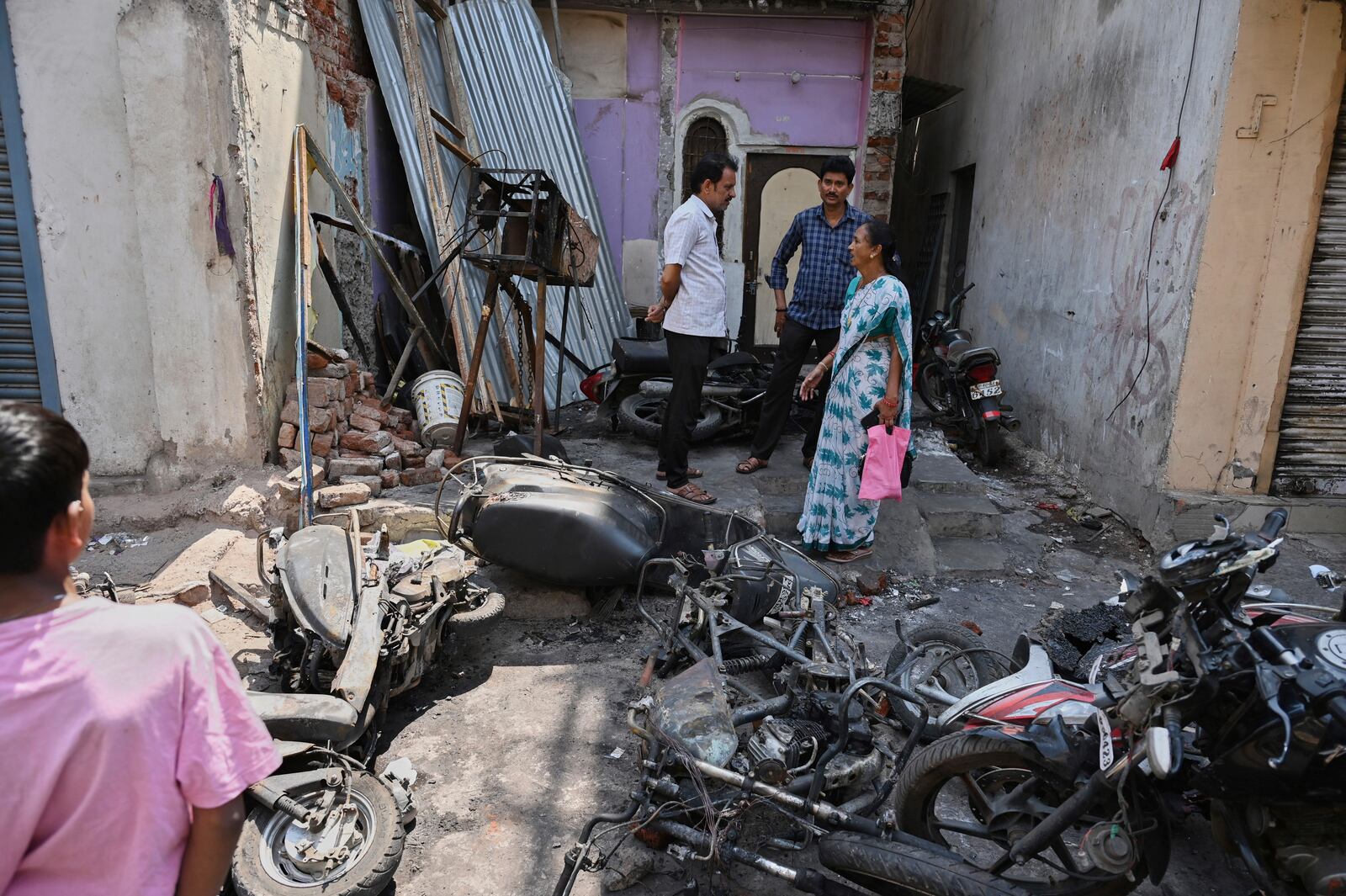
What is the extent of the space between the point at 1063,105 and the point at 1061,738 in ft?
20.8

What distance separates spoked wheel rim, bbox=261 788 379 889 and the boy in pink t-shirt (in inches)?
43.1

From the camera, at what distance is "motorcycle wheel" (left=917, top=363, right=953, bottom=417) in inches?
298

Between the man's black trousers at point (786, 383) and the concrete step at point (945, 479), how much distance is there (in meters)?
0.80

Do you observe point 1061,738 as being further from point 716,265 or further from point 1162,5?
point 1162,5

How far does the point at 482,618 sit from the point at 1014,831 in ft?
7.68

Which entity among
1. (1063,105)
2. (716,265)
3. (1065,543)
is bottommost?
(1065,543)

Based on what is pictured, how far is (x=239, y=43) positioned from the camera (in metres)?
4.45

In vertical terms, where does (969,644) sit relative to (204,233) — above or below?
below

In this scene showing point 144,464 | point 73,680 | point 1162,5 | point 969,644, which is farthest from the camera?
point 1162,5

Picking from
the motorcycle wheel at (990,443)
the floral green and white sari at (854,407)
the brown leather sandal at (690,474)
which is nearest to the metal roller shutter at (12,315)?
the brown leather sandal at (690,474)

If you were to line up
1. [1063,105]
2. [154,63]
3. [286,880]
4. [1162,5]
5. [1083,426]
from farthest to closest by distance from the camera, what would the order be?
[1063,105] → [1083,426] → [1162,5] → [154,63] → [286,880]

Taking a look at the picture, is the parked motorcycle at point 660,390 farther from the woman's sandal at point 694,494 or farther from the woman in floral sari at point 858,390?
the woman in floral sari at point 858,390

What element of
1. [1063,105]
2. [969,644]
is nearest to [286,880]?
[969,644]

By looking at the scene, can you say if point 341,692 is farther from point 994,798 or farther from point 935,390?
point 935,390
